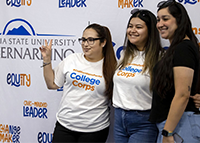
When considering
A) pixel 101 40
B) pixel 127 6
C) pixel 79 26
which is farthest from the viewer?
pixel 79 26

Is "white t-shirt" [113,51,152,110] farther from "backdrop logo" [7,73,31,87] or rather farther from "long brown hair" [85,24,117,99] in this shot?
"backdrop logo" [7,73,31,87]

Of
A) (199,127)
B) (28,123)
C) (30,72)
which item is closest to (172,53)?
(199,127)

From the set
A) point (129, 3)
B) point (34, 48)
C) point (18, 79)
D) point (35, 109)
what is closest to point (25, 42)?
point (34, 48)

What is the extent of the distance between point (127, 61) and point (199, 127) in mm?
691

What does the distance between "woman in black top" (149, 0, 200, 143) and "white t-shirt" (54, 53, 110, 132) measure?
55 cm

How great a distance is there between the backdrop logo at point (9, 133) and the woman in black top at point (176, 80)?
1.76 meters

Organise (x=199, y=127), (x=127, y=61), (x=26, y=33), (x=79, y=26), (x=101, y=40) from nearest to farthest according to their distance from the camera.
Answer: (x=199, y=127), (x=127, y=61), (x=101, y=40), (x=79, y=26), (x=26, y=33)

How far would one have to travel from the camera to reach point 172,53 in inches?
42.2

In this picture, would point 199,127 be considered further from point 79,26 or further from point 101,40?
point 79,26

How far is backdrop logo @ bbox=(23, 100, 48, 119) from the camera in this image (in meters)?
2.24

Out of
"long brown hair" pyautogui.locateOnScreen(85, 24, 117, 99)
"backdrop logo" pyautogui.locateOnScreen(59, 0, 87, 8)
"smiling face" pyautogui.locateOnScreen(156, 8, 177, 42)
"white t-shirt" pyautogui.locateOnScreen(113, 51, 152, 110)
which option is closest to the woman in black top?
"smiling face" pyautogui.locateOnScreen(156, 8, 177, 42)

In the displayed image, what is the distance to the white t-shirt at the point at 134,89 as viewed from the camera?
1.42 meters

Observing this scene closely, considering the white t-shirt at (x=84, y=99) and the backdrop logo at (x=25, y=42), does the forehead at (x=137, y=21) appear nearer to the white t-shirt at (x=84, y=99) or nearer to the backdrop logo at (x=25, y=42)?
the white t-shirt at (x=84, y=99)

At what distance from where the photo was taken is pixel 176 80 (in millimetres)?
1033
